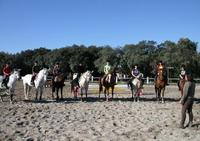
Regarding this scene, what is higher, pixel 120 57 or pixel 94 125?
pixel 120 57

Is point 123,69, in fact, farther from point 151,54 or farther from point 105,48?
point 105,48

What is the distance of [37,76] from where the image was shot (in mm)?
23375

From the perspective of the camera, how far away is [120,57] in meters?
116

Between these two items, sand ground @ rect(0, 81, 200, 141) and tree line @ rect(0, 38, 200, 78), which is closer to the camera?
sand ground @ rect(0, 81, 200, 141)

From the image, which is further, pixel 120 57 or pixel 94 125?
pixel 120 57

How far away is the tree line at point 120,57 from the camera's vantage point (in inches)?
3369

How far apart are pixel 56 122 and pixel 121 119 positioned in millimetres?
2557

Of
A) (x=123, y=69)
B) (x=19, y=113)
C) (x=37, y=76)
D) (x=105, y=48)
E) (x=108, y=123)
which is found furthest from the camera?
(x=105, y=48)

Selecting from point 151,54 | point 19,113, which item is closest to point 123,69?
point 151,54

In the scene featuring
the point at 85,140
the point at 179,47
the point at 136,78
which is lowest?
the point at 85,140

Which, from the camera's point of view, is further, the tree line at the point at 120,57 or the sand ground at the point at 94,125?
the tree line at the point at 120,57

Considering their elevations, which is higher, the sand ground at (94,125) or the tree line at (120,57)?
the tree line at (120,57)

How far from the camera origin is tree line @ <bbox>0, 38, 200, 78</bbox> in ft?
281

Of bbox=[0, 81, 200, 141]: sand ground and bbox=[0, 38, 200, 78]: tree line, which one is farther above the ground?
bbox=[0, 38, 200, 78]: tree line
